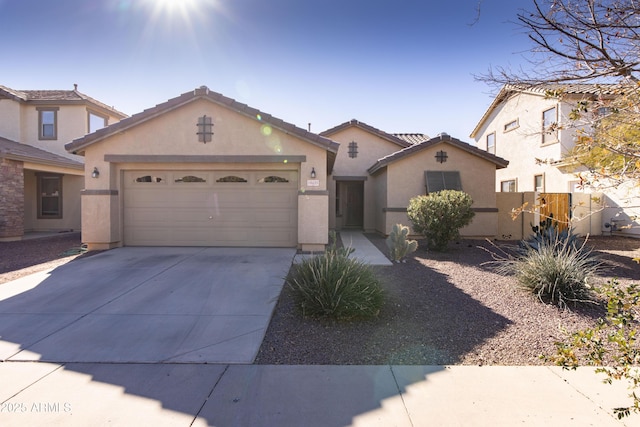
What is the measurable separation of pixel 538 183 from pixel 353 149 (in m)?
9.60

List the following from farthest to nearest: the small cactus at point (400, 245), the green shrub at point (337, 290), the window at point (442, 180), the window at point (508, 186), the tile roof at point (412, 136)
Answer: the tile roof at point (412, 136), the window at point (508, 186), the window at point (442, 180), the small cactus at point (400, 245), the green shrub at point (337, 290)

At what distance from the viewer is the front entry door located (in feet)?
56.5

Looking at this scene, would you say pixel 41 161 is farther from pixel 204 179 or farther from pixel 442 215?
pixel 442 215

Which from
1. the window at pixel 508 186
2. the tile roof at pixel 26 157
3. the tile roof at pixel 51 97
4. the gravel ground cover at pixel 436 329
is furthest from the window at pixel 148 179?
the window at pixel 508 186

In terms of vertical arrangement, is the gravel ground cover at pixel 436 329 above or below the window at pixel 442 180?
below

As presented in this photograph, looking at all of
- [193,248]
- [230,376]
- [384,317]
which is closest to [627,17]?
[384,317]

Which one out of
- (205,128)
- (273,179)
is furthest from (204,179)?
(273,179)

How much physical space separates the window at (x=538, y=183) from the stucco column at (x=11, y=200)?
898 inches

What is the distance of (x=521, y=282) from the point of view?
584cm

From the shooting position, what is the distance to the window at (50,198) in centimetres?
1552

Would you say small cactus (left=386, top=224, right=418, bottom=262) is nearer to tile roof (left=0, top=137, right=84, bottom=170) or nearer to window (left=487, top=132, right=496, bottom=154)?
tile roof (left=0, top=137, right=84, bottom=170)

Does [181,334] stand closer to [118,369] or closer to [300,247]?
[118,369]

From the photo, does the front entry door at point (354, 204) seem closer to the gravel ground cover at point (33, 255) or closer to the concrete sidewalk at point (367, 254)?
the concrete sidewalk at point (367, 254)

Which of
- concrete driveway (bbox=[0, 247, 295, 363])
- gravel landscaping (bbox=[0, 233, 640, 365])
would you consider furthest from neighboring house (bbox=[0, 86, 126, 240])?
gravel landscaping (bbox=[0, 233, 640, 365])
